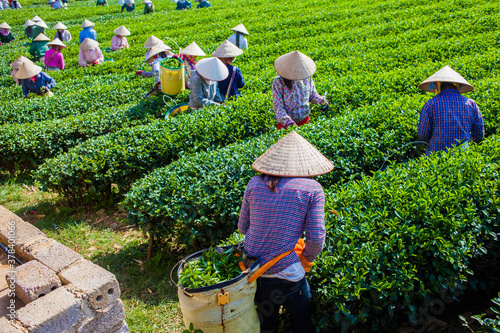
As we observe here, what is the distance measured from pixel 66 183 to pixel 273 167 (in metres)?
4.84

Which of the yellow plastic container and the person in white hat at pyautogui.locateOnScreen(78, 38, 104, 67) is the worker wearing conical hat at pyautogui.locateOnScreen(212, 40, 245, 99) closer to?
the yellow plastic container

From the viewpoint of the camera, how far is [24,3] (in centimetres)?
3919

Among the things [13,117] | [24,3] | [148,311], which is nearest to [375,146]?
[148,311]

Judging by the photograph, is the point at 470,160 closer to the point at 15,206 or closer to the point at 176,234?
the point at 176,234

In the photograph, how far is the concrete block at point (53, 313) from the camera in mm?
3357

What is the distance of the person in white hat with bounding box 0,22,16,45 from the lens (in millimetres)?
23416

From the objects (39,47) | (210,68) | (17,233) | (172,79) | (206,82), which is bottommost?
(17,233)

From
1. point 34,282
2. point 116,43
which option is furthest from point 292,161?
point 116,43

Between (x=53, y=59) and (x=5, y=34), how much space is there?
38.5 feet

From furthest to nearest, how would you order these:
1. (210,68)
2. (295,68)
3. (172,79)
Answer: (172,79) → (210,68) → (295,68)

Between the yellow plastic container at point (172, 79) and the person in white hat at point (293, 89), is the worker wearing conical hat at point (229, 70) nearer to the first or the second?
the yellow plastic container at point (172, 79)

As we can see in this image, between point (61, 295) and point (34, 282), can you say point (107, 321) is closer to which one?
point (61, 295)

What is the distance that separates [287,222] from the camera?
3463 millimetres

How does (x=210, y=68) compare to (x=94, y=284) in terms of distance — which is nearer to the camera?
(x=94, y=284)
